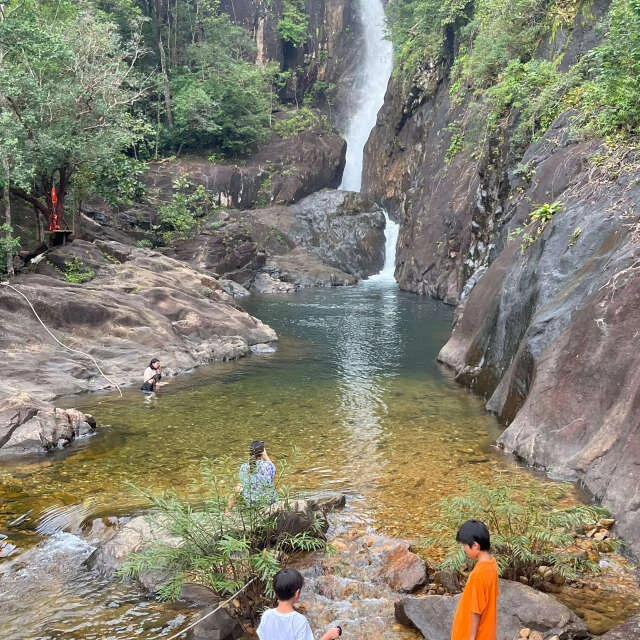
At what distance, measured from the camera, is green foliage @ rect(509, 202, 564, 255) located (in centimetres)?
1317

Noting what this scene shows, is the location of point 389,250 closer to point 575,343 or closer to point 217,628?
point 575,343

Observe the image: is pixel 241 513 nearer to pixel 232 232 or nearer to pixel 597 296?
pixel 597 296

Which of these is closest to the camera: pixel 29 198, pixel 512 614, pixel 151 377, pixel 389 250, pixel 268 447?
pixel 512 614

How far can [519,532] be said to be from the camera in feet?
21.0

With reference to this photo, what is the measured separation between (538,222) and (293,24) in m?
47.5

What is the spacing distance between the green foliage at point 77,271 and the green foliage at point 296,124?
3062cm

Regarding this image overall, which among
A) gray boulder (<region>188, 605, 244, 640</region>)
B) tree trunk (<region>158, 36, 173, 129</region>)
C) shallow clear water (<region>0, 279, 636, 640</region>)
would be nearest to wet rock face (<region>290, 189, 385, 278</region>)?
tree trunk (<region>158, 36, 173, 129</region>)

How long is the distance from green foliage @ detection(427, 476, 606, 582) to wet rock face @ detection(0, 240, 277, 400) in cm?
945

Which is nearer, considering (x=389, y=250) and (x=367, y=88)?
(x=389, y=250)

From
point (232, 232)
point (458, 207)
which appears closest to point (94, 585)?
point (458, 207)

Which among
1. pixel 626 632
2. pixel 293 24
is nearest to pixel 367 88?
pixel 293 24

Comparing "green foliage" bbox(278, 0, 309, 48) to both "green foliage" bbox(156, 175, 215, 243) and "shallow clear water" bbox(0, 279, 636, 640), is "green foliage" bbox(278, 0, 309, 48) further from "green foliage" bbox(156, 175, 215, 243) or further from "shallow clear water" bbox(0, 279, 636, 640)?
"shallow clear water" bbox(0, 279, 636, 640)

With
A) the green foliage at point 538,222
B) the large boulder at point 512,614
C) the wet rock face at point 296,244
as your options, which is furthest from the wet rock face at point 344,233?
the large boulder at point 512,614

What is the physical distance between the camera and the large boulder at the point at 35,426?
10898mm
